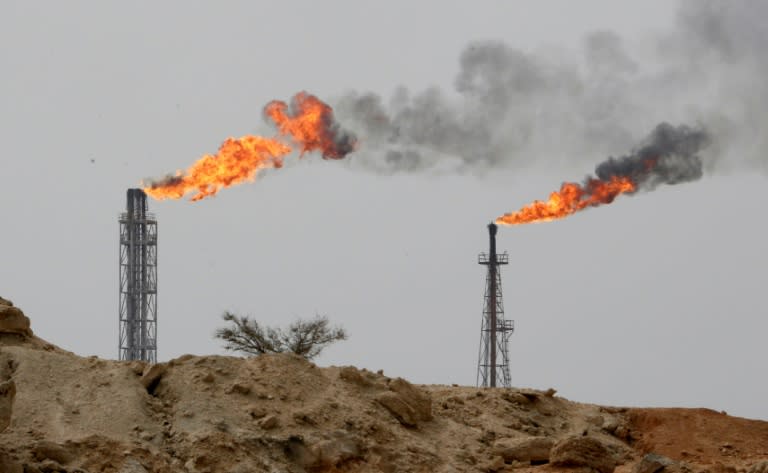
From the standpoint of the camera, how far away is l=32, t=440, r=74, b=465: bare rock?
39.0 meters

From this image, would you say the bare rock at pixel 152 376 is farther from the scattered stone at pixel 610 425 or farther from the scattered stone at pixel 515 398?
the scattered stone at pixel 610 425

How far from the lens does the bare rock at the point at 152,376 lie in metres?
44.6

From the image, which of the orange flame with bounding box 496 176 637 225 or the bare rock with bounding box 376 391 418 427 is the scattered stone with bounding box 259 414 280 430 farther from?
the orange flame with bounding box 496 176 637 225

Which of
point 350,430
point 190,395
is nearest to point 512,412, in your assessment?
point 350,430

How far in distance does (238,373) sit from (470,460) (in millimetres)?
6441

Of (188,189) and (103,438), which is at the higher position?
(188,189)

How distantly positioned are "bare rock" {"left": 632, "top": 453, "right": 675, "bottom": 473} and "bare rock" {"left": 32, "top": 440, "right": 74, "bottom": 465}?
14008mm

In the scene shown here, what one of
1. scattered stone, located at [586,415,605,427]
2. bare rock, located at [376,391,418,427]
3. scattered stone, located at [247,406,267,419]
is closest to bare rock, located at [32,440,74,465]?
scattered stone, located at [247,406,267,419]

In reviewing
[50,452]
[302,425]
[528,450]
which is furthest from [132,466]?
[528,450]

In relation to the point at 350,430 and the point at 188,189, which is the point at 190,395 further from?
the point at 188,189

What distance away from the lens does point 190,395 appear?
1741 inches

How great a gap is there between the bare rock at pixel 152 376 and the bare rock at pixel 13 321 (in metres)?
3.86

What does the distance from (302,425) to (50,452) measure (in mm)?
7100

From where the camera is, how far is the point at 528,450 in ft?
148
